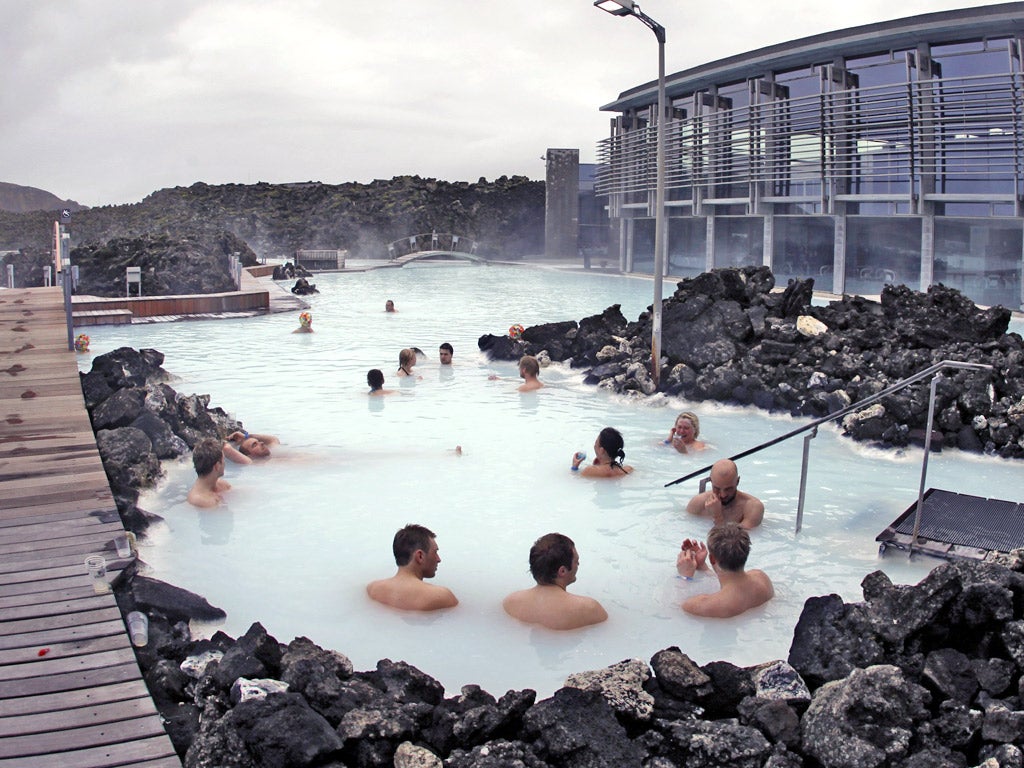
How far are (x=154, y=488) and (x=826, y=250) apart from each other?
1948cm

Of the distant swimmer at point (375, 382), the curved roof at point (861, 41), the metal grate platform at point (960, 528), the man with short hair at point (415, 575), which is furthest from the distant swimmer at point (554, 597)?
the curved roof at point (861, 41)

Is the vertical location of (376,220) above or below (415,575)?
above

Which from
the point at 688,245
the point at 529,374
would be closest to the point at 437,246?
the point at 688,245

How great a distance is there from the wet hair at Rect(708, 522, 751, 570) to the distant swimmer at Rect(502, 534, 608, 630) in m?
0.76

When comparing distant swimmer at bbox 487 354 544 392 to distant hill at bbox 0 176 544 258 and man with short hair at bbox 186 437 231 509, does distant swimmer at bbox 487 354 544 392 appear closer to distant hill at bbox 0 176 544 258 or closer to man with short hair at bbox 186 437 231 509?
man with short hair at bbox 186 437 231 509

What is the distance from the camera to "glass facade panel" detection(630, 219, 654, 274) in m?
34.1

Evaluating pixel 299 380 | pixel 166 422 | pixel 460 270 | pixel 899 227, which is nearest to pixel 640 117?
pixel 460 270

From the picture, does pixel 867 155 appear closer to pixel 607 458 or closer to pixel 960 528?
pixel 607 458

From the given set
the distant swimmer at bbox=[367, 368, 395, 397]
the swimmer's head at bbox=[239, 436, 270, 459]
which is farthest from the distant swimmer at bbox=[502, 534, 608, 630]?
the distant swimmer at bbox=[367, 368, 395, 397]

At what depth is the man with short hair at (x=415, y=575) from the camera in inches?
222

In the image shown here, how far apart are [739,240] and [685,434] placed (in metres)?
19.5

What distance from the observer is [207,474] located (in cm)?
776

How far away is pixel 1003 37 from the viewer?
779 inches

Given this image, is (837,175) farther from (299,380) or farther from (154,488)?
(154,488)
